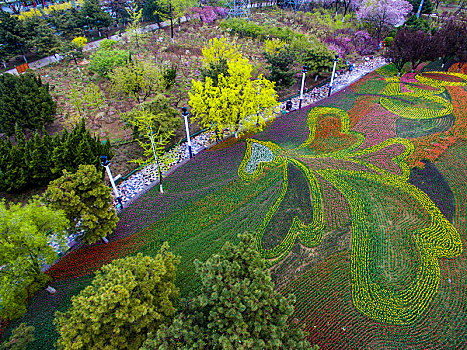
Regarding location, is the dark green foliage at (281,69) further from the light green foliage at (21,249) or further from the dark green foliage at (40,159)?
the light green foliage at (21,249)

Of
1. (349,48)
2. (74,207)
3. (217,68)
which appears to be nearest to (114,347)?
(74,207)

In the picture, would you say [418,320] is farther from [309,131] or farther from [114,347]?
[309,131]

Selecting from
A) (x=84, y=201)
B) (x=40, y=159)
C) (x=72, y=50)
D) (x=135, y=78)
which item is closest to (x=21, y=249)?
(x=84, y=201)

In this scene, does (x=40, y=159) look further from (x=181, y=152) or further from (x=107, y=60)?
(x=107, y=60)

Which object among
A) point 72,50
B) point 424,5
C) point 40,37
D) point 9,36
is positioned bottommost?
point 72,50

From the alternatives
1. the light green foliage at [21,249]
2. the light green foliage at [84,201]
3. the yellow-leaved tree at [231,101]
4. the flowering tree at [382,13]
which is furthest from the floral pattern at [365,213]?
the flowering tree at [382,13]
